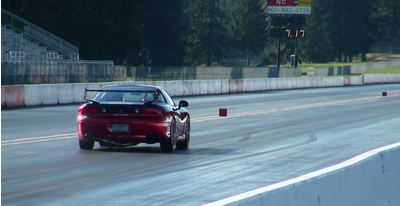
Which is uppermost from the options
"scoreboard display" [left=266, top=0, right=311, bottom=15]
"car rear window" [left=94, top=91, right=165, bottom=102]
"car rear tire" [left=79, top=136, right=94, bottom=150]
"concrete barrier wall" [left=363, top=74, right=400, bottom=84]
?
"scoreboard display" [left=266, top=0, right=311, bottom=15]

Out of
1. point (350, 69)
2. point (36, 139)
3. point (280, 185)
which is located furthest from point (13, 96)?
point (350, 69)

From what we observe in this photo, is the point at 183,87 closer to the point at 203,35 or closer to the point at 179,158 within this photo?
the point at 179,158

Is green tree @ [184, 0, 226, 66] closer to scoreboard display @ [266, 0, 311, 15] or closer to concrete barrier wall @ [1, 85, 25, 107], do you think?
scoreboard display @ [266, 0, 311, 15]

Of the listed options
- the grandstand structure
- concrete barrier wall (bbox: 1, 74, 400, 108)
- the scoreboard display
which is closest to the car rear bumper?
concrete barrier wall (bbox: 1, 74, 400, 108)

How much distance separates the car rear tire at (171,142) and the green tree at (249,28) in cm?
14772

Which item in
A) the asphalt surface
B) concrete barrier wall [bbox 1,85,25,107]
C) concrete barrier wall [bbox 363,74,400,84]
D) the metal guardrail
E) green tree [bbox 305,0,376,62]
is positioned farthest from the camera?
green tree [bbox 305,0,376,62]

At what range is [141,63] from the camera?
11231 centimetres

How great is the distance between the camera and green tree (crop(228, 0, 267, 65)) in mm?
166250

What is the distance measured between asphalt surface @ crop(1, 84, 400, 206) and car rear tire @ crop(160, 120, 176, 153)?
19cm

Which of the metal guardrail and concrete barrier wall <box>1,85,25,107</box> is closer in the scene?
concrete barrier wall <box>1,85,25,107</box>

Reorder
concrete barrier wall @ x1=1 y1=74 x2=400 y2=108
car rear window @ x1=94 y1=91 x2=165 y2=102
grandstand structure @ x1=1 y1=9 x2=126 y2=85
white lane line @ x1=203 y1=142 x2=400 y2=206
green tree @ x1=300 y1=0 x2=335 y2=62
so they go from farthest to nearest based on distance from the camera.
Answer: green tree @ x1=300 y1=0 x2=335 y2=62, grandstand structure @ x1=1 y1=9 x2=126 y2=85, concrete barrier wall @ x1=1 y1=74 x2=400 y2=108, car rear window @ x1=94 y1=91 x2=165 y2=102, white lane line @ x1=203 y1=142 x2=400 y2=206

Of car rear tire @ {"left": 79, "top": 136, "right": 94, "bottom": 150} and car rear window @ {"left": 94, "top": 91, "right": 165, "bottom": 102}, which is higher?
car rear window @ {"left": 94, "top": 91, "right": 165, "bottom": 102}

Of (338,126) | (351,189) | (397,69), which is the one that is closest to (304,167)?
(351,189)

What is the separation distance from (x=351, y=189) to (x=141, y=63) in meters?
104
